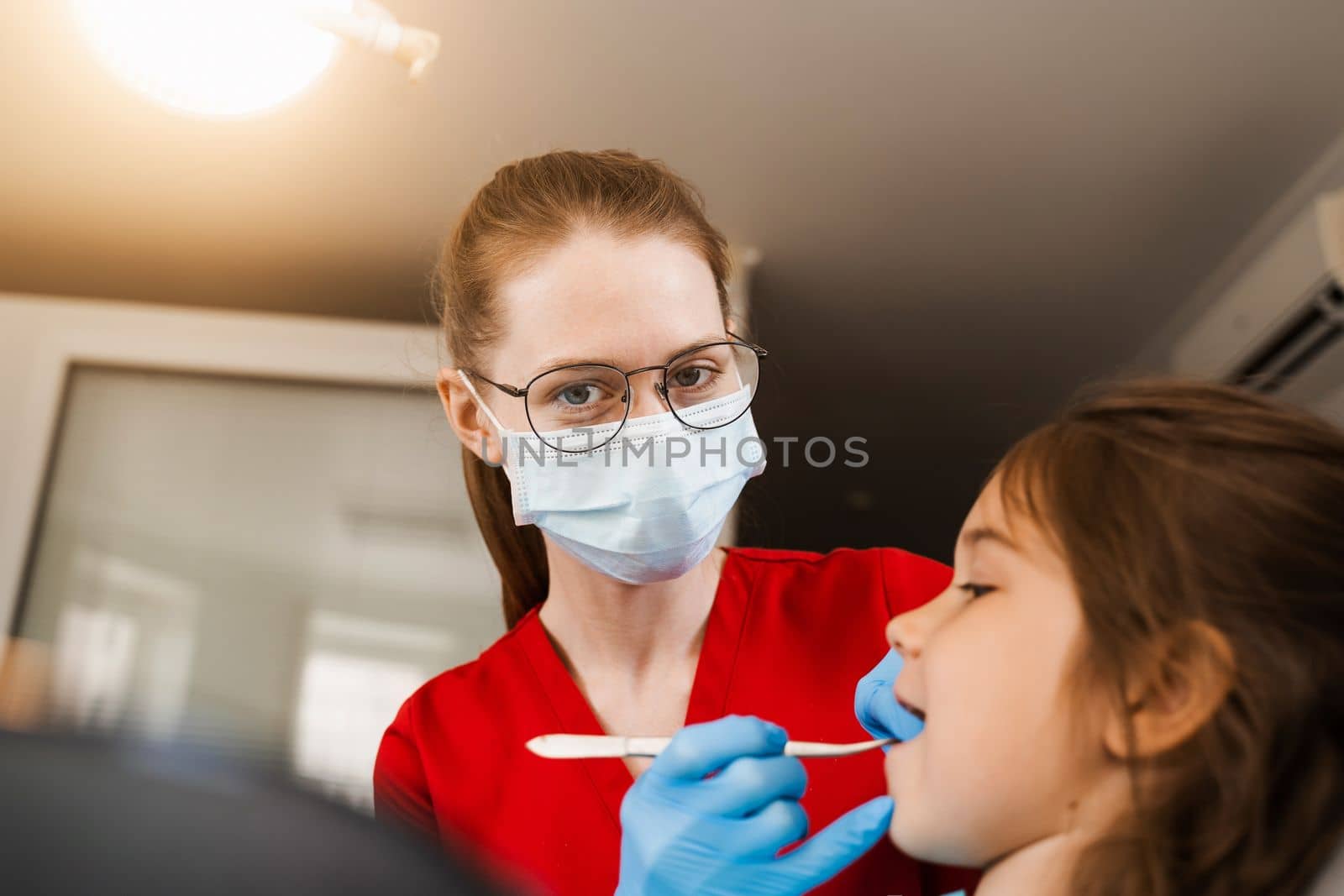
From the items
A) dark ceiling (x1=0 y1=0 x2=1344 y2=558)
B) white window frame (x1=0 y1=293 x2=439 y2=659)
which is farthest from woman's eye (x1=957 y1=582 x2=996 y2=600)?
white window frame (x1=0 y1=293 x2=439 y2=659)

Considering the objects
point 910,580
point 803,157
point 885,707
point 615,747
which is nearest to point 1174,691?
point 885,707

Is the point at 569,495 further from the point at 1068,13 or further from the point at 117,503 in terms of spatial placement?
the point at 117,503

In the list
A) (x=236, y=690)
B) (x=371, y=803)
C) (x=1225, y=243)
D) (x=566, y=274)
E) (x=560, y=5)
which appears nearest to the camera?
(x=371, y=803)

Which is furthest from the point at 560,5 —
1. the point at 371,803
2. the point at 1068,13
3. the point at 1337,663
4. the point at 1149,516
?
the point at 371,803

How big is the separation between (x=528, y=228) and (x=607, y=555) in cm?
38

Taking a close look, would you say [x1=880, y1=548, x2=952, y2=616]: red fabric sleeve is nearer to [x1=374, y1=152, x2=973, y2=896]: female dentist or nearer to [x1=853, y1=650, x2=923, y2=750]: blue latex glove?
[x1=374, y1=152, x2=973, y2=896]: female dentist

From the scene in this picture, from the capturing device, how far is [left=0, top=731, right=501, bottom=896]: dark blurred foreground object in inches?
9.9

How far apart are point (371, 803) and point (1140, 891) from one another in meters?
0.62

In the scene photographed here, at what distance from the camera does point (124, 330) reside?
2637 mm

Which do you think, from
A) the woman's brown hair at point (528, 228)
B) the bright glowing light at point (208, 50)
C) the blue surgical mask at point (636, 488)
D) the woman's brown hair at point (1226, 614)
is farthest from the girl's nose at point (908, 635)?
the bright glowing light at point (208, 50)

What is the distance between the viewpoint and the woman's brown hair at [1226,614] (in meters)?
0.72

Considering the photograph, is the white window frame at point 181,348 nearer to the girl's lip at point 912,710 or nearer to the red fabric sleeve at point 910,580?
the red fabric sleeve at point 910,580

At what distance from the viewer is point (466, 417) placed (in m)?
1.36

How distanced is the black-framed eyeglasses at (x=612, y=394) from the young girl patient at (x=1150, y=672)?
44 cm
